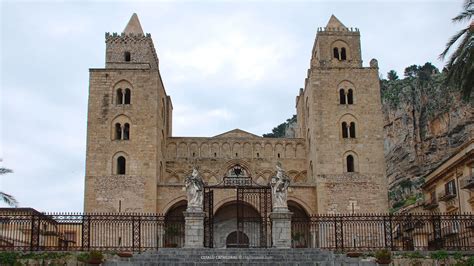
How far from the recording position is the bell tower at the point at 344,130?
39125 millimetres

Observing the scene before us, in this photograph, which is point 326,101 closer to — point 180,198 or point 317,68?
point 317,68

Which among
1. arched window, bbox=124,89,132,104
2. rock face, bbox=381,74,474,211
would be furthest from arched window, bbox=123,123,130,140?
rock face, bbox=381,74,474,211

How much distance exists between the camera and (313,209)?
39.2m

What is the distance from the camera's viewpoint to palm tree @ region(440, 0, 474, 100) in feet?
62.5

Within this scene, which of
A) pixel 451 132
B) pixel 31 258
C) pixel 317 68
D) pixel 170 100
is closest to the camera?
pixel 31 258

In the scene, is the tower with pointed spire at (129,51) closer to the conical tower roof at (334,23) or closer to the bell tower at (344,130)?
the bell tower at (344,130)

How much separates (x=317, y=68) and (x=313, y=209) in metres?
9.53

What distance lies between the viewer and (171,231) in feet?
116

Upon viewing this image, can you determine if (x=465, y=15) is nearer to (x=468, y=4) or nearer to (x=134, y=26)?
(x=468, y=4)

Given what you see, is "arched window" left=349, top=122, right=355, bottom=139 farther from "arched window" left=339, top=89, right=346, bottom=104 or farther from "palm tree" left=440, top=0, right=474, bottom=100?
"palm tree" left=440, top=0, right=474, bottom=100

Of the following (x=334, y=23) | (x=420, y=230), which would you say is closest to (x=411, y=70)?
(x=334, y=23)

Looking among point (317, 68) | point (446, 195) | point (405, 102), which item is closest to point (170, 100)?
point (317, 68)

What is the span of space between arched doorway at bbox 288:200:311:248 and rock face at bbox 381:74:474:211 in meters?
22.5

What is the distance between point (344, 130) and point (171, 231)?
13634 millimetres
